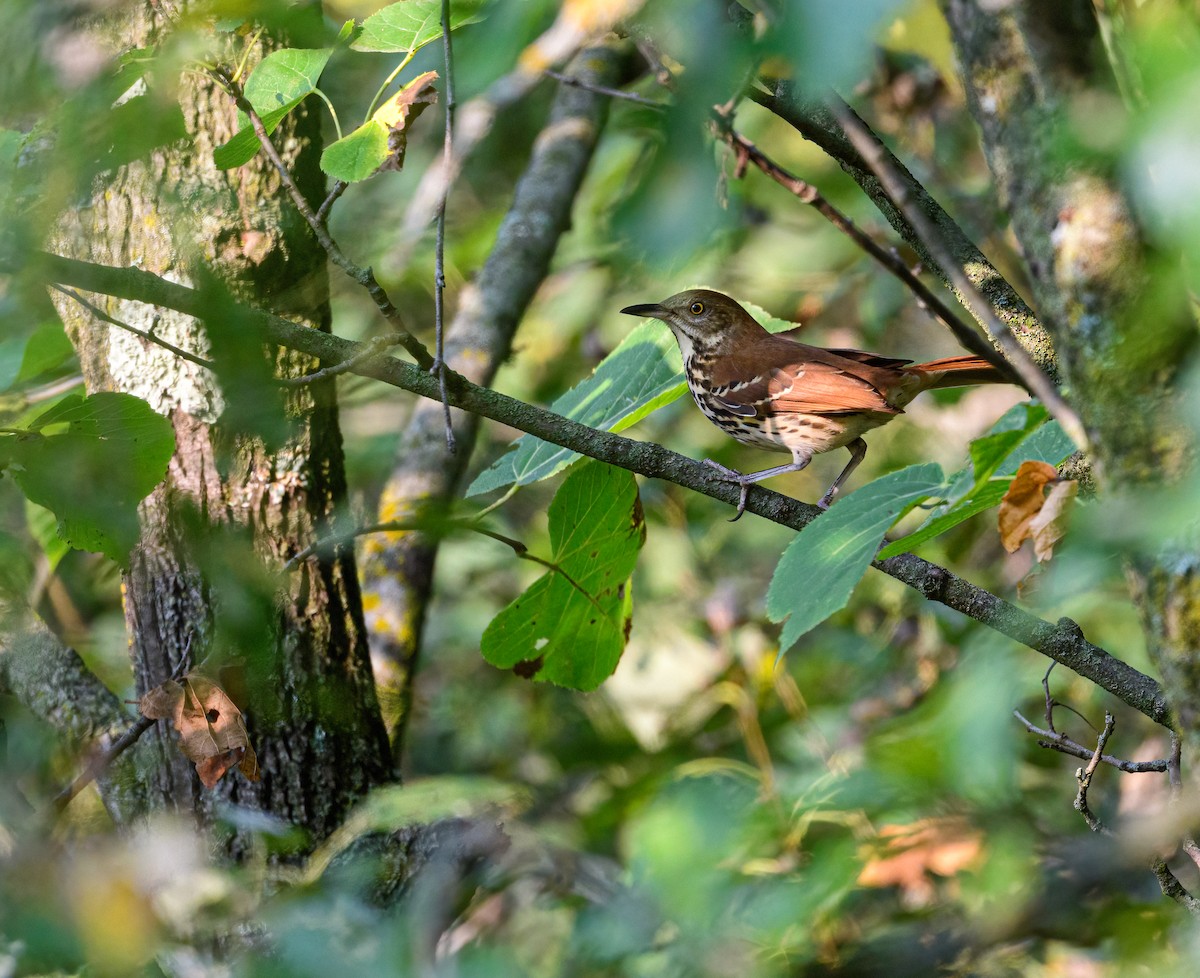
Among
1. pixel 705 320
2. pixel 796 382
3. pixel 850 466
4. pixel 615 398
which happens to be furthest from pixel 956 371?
pixel 615 398

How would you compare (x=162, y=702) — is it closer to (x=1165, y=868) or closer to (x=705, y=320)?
(x=1165, y=868)

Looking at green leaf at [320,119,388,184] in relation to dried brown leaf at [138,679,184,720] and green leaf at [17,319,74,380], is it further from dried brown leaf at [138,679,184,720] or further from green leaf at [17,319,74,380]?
green leaf at [17,319,74,380]

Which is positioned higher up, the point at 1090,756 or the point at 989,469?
the point at 989,469

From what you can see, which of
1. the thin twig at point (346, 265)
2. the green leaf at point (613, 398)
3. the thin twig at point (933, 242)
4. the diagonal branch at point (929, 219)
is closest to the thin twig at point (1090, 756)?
the diagonal branch at point (929, 219)

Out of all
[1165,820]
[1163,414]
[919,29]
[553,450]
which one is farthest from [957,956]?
[919,29]

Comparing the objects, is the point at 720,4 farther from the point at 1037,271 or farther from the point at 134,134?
the point at 1037,271

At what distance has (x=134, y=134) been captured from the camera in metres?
1.05

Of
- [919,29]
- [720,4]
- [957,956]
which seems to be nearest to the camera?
[720,4]

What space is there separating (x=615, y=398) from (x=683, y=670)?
3.24m

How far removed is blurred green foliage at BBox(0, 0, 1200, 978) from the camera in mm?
990

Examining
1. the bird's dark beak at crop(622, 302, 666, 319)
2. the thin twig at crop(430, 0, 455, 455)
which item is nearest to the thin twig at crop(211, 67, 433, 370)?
the thin twig at crop(430, 0, 455, 455)

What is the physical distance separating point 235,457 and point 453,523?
1.06 meters

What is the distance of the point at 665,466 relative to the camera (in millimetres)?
1819

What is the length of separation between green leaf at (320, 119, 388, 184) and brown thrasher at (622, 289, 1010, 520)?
1515 mm
